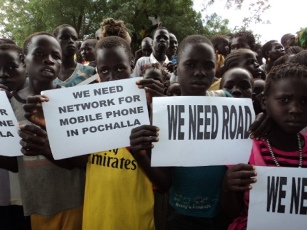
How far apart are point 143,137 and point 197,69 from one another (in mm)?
636

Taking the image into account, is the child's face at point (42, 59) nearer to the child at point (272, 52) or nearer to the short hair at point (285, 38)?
the child at point (272, 52)

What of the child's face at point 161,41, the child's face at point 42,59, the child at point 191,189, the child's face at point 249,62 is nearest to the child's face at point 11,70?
the child's face at point 42,59

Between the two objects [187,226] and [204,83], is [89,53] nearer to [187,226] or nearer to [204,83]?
[204,83]

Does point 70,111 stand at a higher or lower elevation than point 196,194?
higher

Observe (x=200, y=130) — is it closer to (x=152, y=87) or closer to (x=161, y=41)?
(x=152, y=87)

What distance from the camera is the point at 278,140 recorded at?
183 centimetres

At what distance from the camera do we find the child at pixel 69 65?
3541 mm

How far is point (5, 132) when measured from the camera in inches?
80.9

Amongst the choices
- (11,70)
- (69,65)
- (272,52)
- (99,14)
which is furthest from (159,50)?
(99,14)

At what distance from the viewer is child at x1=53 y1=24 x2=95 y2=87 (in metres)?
3.54

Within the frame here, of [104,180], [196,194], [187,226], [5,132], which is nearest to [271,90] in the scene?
[196,194]

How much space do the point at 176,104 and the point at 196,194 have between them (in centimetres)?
53

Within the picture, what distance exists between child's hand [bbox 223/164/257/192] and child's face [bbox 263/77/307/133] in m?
0.30

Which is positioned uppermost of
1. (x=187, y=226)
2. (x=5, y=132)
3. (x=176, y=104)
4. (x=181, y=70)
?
(x=181, y=70)
